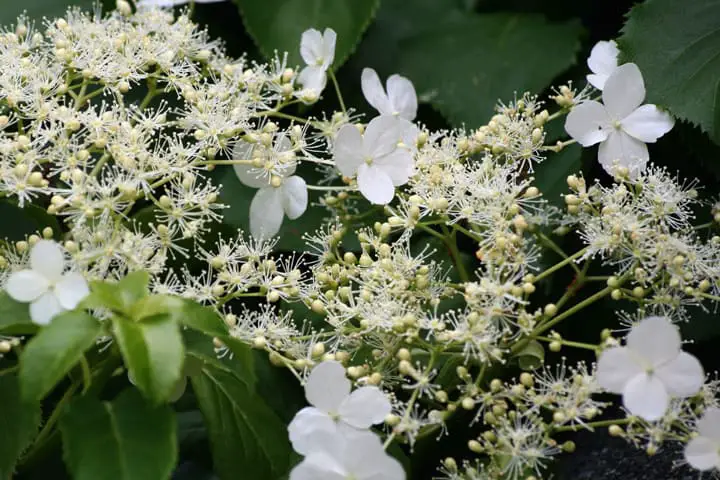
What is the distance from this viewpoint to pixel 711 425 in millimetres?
692

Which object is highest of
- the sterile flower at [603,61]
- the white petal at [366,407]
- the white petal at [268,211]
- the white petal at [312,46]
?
the white petal at [312,46]

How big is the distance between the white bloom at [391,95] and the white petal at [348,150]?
0.11 meters

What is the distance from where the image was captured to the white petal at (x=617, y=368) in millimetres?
688

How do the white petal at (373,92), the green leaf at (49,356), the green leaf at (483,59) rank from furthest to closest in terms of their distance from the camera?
1. the green leaf at (483,59)
2. the white petal at (373,92)
3. the green leaf at (49,356)

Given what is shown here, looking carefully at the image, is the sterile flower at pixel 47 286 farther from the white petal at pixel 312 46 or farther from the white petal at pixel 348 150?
the white petal at pixel 312 46

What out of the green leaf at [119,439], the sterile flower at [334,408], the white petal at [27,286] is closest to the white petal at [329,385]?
the sterile flower at [334,408]

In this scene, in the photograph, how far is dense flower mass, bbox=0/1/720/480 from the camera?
28.1 inches

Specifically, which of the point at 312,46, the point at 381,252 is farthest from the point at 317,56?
the point at 381,252

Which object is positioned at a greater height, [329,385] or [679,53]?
[679,53]

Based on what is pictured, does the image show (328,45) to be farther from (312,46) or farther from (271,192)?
(271,192)

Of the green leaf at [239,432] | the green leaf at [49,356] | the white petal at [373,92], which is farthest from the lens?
the white petal at [373,92]

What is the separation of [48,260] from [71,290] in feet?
0.09

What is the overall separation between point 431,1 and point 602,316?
1.85 feet

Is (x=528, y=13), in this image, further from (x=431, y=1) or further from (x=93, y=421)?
(x=93, y=421)
